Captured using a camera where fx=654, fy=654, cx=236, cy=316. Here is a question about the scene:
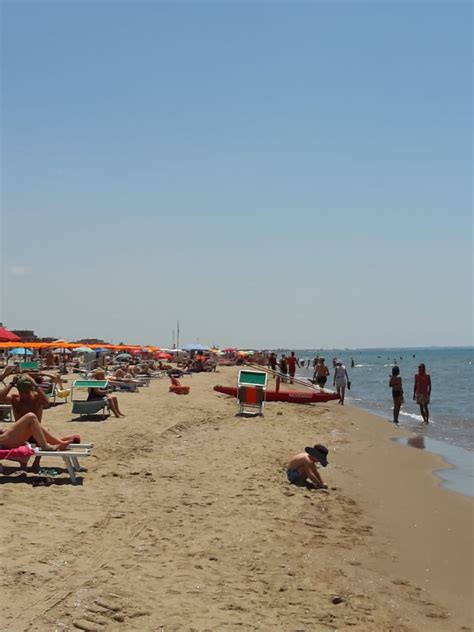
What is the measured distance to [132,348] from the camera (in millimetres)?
39156

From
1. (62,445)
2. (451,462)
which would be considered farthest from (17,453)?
(451,462)

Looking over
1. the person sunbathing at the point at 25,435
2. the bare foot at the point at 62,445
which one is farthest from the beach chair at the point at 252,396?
the person sunbathing at the point at 25,435

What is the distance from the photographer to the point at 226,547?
17.9 ft

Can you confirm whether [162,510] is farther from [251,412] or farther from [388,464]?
[251,412]

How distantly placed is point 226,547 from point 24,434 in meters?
→ 2.89

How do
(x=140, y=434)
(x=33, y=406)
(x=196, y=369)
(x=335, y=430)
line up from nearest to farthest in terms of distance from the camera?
(x=33, y=406)
(x=140, y=434)
(x=335, y=430)
(x=196, y=369)

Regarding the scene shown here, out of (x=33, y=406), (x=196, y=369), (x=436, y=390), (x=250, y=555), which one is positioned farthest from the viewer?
(x=196, y=369)

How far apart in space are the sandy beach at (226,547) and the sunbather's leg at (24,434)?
1.21 feet

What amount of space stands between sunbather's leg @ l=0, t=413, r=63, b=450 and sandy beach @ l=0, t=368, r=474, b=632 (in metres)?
0.37

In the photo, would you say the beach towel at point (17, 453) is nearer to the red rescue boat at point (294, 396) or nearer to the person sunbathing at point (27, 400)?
the person sunbathing at point (27, 400)

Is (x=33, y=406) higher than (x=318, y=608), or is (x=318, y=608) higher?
(x=33, y=406)

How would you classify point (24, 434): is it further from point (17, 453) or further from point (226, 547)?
point (226, 547)

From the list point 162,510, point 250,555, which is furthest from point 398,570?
point 162,510

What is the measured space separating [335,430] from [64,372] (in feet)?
57.2
